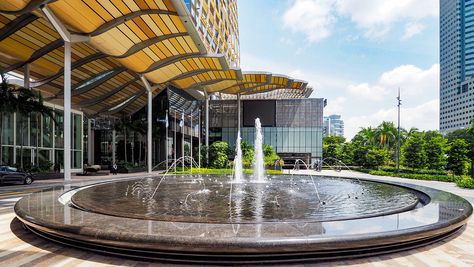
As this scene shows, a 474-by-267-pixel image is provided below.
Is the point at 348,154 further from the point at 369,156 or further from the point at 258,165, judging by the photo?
the point at 258,165

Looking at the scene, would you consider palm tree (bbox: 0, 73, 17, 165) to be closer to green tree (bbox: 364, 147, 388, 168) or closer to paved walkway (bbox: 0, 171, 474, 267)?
paved walkway (bbox: 0, 171, 474, 267)

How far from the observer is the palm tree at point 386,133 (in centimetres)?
5509

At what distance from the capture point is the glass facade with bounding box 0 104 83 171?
85.0 feet

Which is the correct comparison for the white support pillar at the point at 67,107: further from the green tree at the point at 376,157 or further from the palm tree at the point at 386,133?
the palm tree at the point at 386,133

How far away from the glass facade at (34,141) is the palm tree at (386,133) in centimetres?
4679

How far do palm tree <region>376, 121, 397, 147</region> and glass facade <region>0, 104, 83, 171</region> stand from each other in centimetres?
4679

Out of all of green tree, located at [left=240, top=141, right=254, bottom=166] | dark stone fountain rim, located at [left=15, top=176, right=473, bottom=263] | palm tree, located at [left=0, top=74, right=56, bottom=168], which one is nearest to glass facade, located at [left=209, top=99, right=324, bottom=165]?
green tree, located at [left=240, top=141, right=254, bottom=166]

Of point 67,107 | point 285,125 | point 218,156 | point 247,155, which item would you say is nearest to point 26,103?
point 67,107

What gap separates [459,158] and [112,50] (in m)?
32.5

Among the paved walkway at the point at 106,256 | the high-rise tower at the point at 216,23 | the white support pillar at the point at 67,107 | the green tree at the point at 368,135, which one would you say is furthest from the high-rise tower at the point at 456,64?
the paved walkway at the point at 106,256

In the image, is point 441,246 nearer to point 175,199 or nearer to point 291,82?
point 175,199

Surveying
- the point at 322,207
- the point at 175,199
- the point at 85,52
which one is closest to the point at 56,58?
the point at 85,52

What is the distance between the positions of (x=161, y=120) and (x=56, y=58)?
18.2 m

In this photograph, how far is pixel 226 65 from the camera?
28.9 metres
